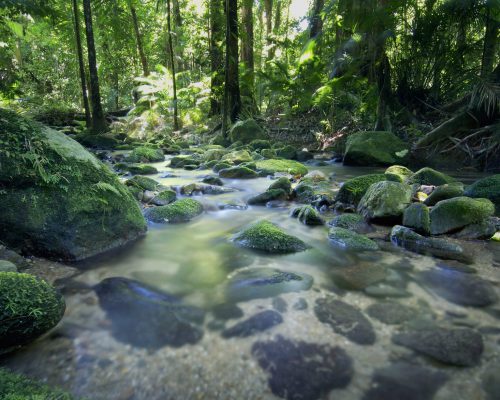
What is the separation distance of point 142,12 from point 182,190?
23.6m

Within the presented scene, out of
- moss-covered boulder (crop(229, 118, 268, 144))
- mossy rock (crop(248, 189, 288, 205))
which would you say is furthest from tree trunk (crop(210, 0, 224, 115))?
mossy rock (crop(248, 189, 288, 205))

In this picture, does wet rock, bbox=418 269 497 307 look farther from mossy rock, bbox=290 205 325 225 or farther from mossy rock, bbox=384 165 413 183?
mossy rock, bbox=384 165 413 183

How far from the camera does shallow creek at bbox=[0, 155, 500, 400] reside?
211 cm

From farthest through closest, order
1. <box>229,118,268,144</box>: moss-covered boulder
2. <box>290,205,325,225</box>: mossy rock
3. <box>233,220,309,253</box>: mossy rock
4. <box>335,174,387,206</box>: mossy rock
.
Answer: <box>229,118,268,144</box>: moss-covered boulder < <box>335,174,387,206</box>: mossy rock < <box>290,205,325,225</box>: mossy rock < <box>233,220,309,253</box>: mossy rock

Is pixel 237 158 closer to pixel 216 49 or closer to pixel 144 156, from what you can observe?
pixel 144 156

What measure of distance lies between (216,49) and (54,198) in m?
14.6

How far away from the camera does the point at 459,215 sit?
4.56m

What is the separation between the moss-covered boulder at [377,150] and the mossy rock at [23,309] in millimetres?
8710

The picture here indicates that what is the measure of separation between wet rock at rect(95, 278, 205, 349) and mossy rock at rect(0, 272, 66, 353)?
453 mm

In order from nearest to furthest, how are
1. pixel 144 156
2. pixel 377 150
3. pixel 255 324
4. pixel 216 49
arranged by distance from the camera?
pixel 255 324 < pixel 377 150 < pixel 144 156 < pixel 216 49

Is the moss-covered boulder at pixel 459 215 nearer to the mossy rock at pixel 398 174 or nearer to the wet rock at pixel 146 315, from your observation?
the mossy rock at pixel 398 174

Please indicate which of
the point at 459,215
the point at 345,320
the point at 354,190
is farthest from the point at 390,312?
the point at 354,190

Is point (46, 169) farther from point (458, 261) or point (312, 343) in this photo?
point (458, 261)

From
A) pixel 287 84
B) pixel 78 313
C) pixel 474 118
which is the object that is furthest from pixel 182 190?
pixel 287 84
